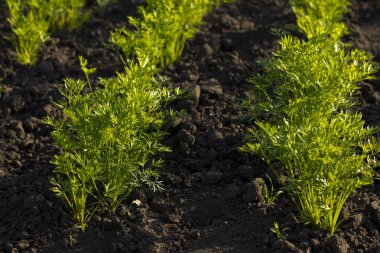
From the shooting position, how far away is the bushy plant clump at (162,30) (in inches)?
208

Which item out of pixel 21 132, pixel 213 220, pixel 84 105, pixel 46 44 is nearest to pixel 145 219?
pixel 213 220

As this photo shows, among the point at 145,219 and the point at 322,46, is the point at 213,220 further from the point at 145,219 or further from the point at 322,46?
the point at 322,46

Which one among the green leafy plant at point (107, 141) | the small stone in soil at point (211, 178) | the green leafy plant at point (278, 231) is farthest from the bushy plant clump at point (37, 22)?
the green leafy plant at point (278, 231)

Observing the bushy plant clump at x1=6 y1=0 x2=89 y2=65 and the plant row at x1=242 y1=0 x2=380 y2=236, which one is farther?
the bushy plant clump at x1=6 y1=0 x2=89 y2=65

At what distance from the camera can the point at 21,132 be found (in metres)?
5.14

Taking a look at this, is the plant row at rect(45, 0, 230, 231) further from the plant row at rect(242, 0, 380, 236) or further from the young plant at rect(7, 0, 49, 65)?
the young plant at rect(7, 0, 49, 65)

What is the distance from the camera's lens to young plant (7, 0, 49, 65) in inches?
234

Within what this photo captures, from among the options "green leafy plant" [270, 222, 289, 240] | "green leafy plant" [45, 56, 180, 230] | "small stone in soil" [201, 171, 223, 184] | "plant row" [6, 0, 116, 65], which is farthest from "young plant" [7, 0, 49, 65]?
"green leafy plant" [270, 222, 289, 240]

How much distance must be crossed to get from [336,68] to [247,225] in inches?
43.7

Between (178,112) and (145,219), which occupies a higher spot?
(178,112)

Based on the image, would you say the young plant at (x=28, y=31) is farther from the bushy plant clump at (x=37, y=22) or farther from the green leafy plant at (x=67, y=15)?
the green leafy plant at (x=67, y=15)

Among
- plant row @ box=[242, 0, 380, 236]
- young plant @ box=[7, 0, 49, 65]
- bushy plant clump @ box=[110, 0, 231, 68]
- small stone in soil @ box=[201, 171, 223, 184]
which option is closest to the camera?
plant row @ box=[242, 0, 380, 236]

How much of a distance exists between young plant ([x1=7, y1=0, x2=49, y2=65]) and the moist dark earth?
10 cm

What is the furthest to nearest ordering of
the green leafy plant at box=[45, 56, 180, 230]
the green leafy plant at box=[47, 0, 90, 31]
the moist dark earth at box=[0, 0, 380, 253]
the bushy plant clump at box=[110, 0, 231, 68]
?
the green leafy plant at box=[47, 0, 90, 31] < the bushy plant clump at box=[110, 0, 231, 68] < the moist dark earth at box=[0, 0, 380, 253] < the green leafy plant at box=[45, 56, 180, 230]
